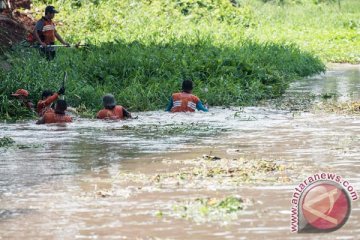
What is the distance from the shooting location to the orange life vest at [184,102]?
15.3 m

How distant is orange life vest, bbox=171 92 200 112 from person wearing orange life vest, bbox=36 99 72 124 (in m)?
1.95

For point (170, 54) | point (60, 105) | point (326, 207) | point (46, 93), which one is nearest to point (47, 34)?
point (170, 54)

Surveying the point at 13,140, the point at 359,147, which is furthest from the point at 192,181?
the point at 13,140

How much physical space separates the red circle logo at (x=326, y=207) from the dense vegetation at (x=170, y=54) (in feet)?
24.9

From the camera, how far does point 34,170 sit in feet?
32.9

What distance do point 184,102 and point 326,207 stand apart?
7.76m

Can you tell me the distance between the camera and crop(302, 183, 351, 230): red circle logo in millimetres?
7340

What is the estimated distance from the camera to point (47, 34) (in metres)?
18.9

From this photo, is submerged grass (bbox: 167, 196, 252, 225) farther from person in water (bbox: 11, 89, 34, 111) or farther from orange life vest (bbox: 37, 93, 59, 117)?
person in water (bbox: 11, 89, 34, 111)

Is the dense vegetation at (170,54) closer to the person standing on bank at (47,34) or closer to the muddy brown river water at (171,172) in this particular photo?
the person standing on bank at (47,34)

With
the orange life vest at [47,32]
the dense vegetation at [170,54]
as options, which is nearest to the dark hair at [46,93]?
the dense vegetation at [170,54]

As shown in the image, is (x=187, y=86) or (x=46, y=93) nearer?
(x=46, y=93)

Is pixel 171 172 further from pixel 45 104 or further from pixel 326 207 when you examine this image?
pixel 45 104

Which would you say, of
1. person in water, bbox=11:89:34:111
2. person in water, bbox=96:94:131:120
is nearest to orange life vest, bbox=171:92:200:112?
person in water, bbox=96:94:131:120
